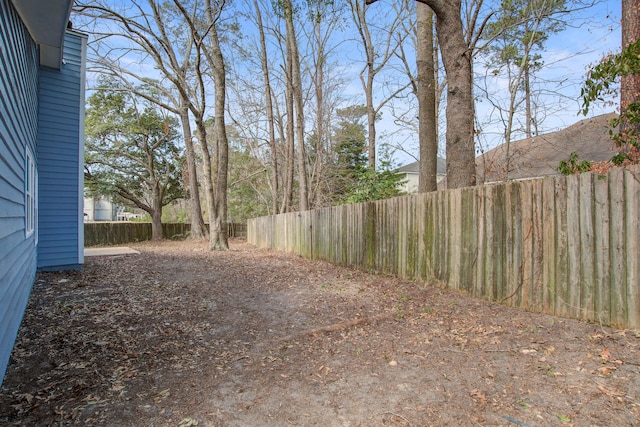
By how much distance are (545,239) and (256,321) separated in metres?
3.11

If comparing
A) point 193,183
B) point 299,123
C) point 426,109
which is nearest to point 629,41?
point 426,109

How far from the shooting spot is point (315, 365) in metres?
2.81

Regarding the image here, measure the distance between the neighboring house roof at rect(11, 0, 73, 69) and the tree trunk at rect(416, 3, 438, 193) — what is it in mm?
5557

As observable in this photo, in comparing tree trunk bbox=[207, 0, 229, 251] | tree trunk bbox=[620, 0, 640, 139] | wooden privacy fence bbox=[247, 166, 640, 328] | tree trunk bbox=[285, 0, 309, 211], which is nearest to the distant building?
wooden privacy fence bbox=[247, 166, 640, 328]

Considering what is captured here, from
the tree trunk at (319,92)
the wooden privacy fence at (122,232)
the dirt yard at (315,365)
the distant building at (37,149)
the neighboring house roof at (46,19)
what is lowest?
the dirt yard at (315,365)

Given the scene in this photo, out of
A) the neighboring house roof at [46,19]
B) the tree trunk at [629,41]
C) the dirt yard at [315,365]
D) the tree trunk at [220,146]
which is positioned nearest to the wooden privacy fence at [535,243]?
the dirt yard at [315,365]

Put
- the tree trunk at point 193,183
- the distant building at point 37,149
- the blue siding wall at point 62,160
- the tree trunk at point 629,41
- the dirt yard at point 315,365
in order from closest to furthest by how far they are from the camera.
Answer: the dirt yard at point 315,365 → the distant building at point 37,149 → the tree trunk at point 629,41 → the blue siding wall at point 62,160 → the tree trunk at point 193,183

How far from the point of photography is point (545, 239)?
136 inches

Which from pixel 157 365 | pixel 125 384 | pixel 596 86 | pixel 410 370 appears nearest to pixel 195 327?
pixel 157 365

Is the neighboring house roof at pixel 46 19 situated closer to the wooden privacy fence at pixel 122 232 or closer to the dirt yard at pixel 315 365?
the dirt yard at pixel 315 365

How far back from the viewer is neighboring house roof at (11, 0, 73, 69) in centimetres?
391

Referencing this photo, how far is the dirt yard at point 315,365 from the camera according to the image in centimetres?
210

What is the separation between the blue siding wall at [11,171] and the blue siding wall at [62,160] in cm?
224

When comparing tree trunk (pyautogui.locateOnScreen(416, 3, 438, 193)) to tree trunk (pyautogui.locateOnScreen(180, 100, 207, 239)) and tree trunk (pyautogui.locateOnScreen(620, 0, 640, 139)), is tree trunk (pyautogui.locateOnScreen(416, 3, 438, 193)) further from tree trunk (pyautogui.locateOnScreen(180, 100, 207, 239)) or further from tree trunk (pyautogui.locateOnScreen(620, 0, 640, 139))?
tree trunk (pyautogui.locateOnScreen(180, 100, 207, 239))
